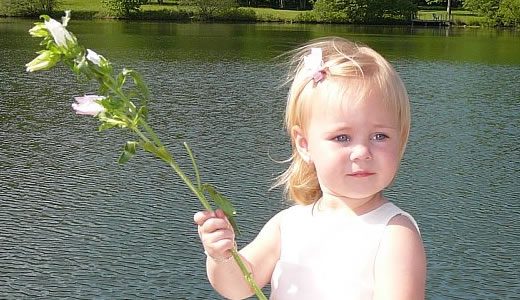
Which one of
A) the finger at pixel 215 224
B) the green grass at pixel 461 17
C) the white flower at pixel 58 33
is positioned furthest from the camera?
the green grass at pixel 461 17

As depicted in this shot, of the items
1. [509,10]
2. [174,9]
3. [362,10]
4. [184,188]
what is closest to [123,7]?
[174,9]

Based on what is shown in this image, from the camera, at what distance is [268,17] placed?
58.8 meters

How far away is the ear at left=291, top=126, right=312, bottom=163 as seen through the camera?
5.98ft

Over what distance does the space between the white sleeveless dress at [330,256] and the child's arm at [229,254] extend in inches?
2.0

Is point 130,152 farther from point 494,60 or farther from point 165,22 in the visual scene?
point 165,22

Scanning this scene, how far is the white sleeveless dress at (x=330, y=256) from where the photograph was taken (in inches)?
66.6

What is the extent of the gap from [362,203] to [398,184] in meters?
10.6

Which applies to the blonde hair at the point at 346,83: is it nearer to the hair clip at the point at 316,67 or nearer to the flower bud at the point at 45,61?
the hair clip at the point at 316,67

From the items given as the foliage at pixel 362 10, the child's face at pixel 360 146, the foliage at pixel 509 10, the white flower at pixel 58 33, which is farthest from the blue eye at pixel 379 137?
the foliage at pixel 509 10

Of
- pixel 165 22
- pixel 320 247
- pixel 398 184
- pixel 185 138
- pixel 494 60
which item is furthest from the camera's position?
pixel 165 22

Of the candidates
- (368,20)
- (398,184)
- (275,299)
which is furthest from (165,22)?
(275,299)

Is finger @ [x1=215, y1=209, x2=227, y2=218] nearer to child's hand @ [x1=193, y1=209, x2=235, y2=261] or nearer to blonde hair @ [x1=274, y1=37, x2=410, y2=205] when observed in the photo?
child's hand @ [x1=193, y1=209, x2=235, y2=261]

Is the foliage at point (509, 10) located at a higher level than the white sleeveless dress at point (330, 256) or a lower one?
lower

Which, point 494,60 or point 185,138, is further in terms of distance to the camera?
point 494,60
